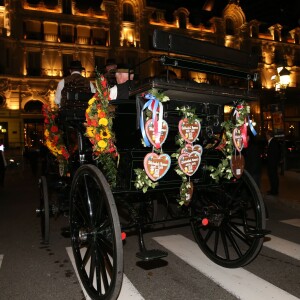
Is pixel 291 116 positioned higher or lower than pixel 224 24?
lower

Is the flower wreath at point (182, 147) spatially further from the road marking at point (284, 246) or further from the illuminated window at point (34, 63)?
the illuminated window at point (34, 63)

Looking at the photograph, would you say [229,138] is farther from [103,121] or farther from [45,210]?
[45,210]

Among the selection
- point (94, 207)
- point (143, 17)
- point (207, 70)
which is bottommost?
point (94, 207)

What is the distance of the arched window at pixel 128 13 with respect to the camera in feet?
136

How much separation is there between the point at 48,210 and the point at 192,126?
2.88 meters

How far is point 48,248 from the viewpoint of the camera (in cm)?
562

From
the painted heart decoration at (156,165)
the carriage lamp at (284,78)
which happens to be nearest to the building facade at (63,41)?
the carriage lamp at (284,78)

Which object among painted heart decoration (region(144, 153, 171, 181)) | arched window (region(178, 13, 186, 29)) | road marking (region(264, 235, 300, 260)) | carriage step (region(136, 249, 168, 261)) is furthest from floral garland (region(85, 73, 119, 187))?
arched window (region(178, 13, 186, 29))

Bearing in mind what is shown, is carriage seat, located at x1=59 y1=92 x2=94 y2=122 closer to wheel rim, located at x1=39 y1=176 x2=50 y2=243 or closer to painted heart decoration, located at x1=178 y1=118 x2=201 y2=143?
wheel rim, located at x1=39 y1=176 x2=50 y2=243

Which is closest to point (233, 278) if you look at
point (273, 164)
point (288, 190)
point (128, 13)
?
point (273, 164)

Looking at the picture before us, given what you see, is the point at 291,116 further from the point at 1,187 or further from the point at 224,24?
the point at 1,187

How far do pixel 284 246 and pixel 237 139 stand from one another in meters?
2.32

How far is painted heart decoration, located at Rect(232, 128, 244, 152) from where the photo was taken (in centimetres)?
404

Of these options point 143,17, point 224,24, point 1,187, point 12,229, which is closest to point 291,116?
point 224,24
